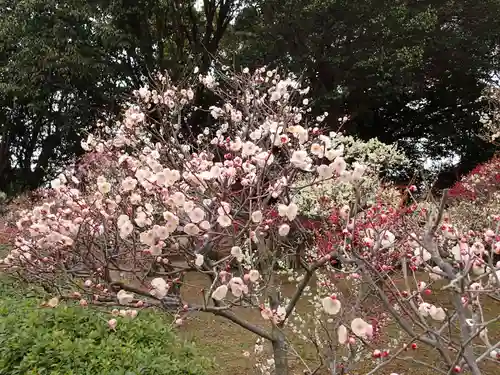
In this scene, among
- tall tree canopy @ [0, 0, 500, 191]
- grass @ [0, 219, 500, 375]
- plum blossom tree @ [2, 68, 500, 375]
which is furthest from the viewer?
tall tree canopy @ [0, 0, 500, 191]

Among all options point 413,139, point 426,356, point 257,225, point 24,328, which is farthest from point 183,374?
point 413,139

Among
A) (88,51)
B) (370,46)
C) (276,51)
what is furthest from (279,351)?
(88,51)

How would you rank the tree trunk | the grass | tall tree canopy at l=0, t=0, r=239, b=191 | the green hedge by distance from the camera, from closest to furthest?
the green hedge → the tree trunk → the grass → tall tree canopy at l=0, t=0, r=239, b=191

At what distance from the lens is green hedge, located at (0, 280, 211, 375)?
2314 mm

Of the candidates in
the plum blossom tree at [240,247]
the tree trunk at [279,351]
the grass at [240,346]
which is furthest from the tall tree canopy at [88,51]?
the tree trunk at [279,351]

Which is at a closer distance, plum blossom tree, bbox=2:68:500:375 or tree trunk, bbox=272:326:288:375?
plum blossom tree, bbox=2:68:500:375

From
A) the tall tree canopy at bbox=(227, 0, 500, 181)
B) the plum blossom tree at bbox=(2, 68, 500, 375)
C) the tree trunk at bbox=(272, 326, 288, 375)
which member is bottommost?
the tree trunk at bbox=(272, 326, 288, 375)

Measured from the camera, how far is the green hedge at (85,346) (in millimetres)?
2314

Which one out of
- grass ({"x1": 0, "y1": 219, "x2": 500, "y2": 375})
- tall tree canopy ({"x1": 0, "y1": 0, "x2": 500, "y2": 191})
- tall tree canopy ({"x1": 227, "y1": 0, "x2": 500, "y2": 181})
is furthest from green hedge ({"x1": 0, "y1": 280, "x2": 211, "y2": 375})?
tall tree canopy ({"x1": 227, "y1": 0, "x2": 500, "y2": 181})

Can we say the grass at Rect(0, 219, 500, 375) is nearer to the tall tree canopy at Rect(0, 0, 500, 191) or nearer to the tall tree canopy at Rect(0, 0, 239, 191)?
the tall tree canopy at Rect(0, 0, 239, 191)

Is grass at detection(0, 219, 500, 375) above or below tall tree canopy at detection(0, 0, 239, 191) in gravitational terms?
below

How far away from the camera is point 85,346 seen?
246 cm

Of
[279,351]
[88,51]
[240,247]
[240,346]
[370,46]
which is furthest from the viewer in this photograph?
[88,51]

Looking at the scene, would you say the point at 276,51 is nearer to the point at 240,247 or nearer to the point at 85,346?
the point at 240,247
